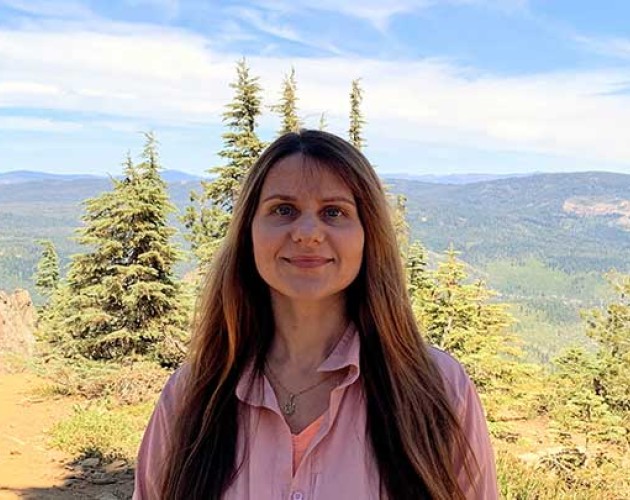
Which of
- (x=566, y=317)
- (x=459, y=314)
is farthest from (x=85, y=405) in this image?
(x=566, y=317)

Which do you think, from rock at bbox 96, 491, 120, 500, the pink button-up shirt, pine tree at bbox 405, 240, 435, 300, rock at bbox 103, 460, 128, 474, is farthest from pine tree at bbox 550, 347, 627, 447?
the pink button-up shirt

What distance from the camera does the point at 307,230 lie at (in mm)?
1424

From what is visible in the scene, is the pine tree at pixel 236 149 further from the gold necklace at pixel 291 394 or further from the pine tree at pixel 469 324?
the gold necklace at pixel 291 394

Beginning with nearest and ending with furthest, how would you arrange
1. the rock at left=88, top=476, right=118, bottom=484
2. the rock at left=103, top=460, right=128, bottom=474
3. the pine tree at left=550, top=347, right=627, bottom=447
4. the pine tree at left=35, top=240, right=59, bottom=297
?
1. the rock at left=88, top=476, right=118, bottom=484
2. the rock at left=103, top=460, right=128, bottom=474
3. the pine tree at left=550, top=347, right=627, bottom=447
4. the pine tree at left=35, top=240, right=59, bottom=297

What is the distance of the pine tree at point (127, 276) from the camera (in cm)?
1072

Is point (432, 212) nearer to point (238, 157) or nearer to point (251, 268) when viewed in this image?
point (238, 157)

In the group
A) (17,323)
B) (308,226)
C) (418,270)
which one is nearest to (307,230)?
(308,226)

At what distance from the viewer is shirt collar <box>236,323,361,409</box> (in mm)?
1471

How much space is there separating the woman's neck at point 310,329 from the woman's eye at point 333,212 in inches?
7.4

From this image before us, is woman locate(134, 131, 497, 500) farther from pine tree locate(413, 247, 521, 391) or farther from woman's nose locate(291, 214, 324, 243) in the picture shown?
pine tree locate(413, 247, 521, 391)

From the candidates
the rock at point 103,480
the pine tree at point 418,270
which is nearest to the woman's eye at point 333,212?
the rock at point 103,480

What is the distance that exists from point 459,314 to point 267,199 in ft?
26.6

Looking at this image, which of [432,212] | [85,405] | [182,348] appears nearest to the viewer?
[85,405]

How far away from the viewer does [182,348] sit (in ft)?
35.1
